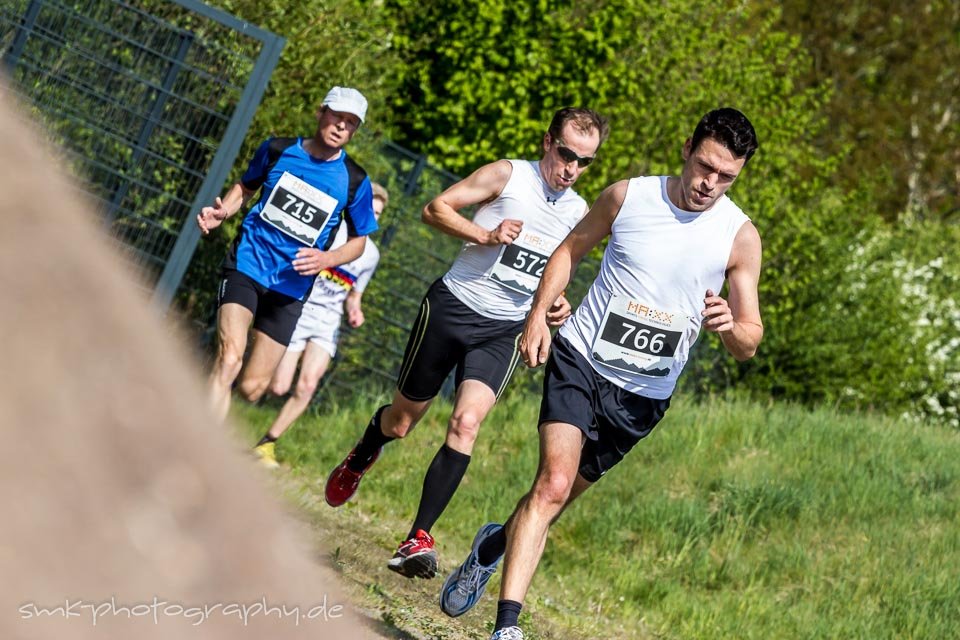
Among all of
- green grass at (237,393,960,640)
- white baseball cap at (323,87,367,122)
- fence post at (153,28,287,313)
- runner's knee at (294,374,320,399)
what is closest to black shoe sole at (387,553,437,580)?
green grass at (237,393,960,640)

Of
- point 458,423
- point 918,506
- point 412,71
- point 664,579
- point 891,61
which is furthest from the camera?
point 891,61

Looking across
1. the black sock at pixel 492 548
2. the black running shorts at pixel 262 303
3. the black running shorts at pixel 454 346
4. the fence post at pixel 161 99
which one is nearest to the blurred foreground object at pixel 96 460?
the black sock at pixel 492 548

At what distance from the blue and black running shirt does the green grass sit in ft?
3.45

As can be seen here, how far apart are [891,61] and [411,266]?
2170 centimetres

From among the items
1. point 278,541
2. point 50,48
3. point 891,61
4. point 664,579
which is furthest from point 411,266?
point 891,61

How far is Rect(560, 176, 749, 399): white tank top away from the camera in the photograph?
5.23 meters

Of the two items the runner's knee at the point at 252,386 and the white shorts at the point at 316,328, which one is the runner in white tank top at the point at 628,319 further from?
the white shorts at the point at 316,328

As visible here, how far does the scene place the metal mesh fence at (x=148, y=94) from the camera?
31.8 ft

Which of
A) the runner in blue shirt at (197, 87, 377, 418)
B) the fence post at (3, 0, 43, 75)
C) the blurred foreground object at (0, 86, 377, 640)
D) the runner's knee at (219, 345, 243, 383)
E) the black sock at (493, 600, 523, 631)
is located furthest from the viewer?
the fence post at (3, 0, 43, 75)

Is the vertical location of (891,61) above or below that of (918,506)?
above

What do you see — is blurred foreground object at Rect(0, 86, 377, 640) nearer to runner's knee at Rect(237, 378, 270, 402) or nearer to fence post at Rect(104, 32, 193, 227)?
runner's knee at Rect(237, 378, 270, 402)

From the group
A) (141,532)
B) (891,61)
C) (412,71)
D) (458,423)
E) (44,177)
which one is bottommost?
(458,423)

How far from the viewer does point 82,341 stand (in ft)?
1.82

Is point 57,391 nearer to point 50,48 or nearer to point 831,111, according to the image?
point 50,48
